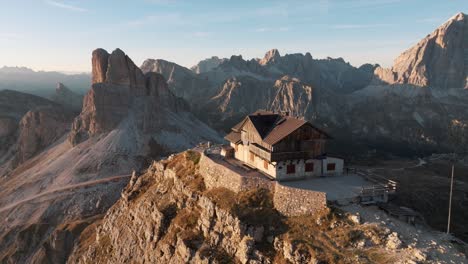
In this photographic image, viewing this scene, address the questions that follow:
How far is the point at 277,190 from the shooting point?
136 ft

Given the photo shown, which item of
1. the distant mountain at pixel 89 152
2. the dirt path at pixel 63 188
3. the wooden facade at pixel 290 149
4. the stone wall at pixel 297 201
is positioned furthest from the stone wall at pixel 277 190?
the dirt path at pixel 63 188

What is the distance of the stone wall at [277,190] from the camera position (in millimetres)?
39000

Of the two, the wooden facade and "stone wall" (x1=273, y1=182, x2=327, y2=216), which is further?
the wooden facade

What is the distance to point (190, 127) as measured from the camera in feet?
470

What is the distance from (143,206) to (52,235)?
3563 centimetres

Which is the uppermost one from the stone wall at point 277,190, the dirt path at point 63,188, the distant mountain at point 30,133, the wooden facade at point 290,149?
the wooden facade at point 290,149

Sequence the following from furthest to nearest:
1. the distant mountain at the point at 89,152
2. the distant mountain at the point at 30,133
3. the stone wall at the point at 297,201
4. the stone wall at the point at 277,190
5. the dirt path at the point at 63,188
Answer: the distant mountain at the point at 30,133
the dirt path at the point at 63,188
the distant mountain at the point at 89,152
the stone wall at the point at 277,190
the stone wall at the point at 297,201

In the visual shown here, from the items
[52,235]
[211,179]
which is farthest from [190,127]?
[211,179]

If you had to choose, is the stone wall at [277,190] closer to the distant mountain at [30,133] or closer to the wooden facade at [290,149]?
the wooden facade at [290,149]

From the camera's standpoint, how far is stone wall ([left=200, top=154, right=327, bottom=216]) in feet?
128

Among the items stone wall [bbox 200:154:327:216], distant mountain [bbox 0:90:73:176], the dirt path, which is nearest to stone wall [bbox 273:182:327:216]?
stone wall [bbox 200:154:327:216]

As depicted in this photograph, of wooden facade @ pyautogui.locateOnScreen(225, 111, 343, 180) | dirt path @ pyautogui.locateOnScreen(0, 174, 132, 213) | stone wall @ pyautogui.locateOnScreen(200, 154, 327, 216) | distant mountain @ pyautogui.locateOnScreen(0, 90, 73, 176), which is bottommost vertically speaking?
dirt path @ pyautogui.locateOnScreen(0, 174, 132, 213)

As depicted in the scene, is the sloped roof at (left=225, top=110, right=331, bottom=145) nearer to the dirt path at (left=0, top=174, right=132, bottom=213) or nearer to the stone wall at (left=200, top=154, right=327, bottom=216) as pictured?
the stone wall at (left=200, top=154, right=327, bottom=216)

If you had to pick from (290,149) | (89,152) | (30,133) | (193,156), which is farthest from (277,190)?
(30,133)
